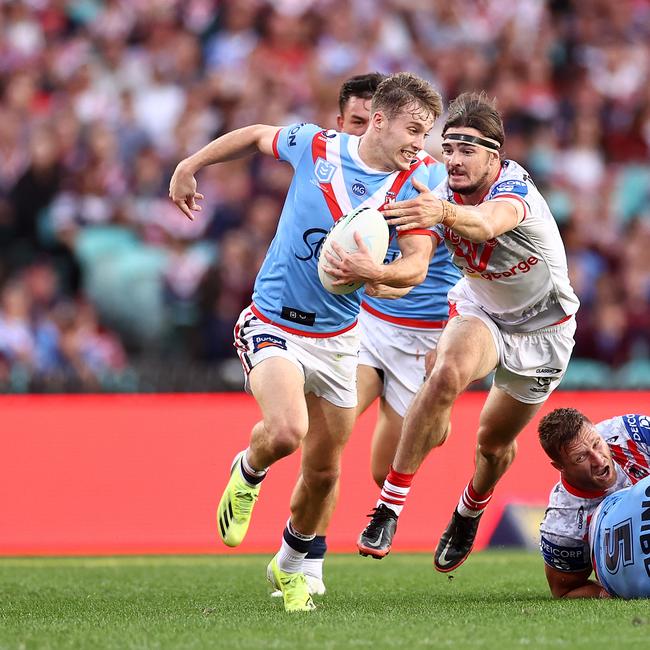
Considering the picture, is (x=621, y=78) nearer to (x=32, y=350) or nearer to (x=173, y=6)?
(x=173, y=6)

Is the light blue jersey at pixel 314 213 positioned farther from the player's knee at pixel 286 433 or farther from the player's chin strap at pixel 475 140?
the player's knee at pixel 286 433

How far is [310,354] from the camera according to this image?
22.9 ft

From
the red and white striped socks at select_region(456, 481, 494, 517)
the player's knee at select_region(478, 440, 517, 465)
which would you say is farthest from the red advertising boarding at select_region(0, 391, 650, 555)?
the player's knee at select_region(478, 440, 517, 465)

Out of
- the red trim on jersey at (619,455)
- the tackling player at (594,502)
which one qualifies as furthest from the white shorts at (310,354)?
the red trim on jersey at (619,455)

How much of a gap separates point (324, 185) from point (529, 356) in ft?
5.26

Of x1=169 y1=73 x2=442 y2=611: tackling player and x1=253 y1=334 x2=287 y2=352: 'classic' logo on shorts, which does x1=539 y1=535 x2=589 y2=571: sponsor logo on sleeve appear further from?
x1=253 y1=334 x2=287 y2=352: 'classic' logo on shorts

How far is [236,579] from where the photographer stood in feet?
28.6

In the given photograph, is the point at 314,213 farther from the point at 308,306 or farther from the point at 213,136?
the point at 213,136

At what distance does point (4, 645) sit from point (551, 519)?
3287mm

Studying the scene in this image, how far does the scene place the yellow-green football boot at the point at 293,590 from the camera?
692cm

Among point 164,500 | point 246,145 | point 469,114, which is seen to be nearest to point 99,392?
point 164,500

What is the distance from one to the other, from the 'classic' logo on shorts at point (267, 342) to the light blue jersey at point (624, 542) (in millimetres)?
1973

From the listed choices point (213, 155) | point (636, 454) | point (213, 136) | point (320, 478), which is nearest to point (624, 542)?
point (636, 454)

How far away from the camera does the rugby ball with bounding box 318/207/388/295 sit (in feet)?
20.6
